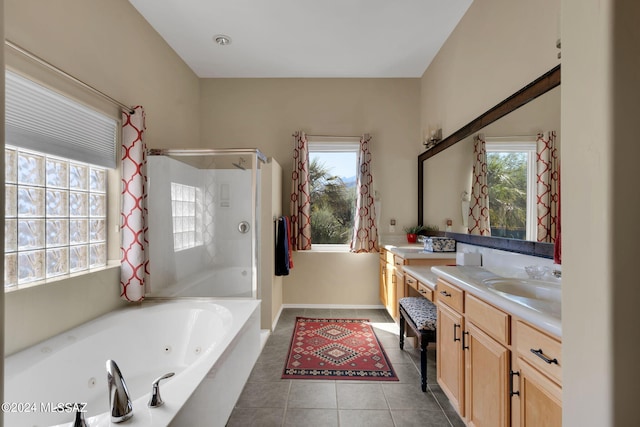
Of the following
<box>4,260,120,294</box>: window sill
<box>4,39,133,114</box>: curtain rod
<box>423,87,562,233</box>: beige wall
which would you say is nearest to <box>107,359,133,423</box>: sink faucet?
<box>4,260,120,294</box>: window sill

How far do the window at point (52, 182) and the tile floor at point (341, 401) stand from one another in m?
1.42

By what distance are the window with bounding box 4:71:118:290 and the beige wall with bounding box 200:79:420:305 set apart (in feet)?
5.64

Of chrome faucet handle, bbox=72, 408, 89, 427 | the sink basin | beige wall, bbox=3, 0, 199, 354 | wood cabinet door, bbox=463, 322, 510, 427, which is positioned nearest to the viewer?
chrome faucet handle, bbox=72, 408, 89, 427

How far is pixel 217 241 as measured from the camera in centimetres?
262

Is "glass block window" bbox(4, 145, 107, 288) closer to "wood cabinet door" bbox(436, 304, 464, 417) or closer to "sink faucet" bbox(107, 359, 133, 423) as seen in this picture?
"sink faucet" bbox(107, 359, 133, 423)

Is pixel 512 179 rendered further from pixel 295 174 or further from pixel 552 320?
pixel 295 174

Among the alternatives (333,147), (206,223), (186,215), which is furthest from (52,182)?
(333,147)

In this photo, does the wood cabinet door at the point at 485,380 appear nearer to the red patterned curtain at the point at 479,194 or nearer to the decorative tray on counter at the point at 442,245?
the red patterned curtain at the point at 479,194

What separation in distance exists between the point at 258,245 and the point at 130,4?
7.30 feet

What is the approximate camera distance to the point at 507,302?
1135mm

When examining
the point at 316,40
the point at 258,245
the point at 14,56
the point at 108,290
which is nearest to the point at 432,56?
the point at 316,40

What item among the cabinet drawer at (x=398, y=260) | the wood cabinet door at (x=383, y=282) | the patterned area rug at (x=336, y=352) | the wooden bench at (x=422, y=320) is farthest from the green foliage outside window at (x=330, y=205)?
the wooden bench at (x=422, y=320)

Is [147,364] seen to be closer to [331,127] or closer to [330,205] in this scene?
[330,205]

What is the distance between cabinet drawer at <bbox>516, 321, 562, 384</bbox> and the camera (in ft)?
3.04
